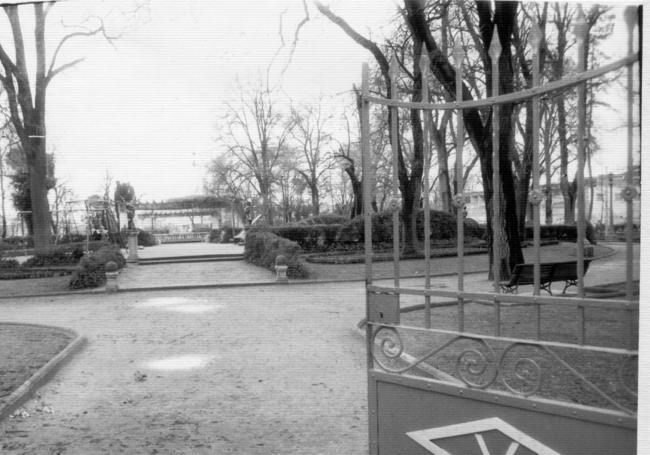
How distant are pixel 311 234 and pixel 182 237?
19.7 ft

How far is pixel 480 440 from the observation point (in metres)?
1.99

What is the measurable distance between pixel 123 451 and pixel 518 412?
6.63 feet

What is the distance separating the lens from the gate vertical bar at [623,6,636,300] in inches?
61.9

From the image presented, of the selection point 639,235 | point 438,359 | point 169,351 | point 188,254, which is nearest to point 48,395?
point 169,351

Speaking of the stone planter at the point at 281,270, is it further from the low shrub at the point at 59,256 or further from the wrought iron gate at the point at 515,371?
the wrought iron gate at the point at 515,371

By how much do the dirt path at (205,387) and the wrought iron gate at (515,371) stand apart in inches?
23.9

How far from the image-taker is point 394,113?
85.7 inches

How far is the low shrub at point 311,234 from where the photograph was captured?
1008 cm

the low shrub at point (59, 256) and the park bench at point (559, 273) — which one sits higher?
the park bench at point (559, 273)

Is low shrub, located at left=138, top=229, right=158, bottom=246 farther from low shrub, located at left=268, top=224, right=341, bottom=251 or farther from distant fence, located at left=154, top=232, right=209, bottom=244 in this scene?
low shrub, located at left=268, top=224, right=341, bottom=251

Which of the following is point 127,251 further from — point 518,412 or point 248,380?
point 518,412

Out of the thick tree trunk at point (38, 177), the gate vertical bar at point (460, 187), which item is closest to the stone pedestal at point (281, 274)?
the thick tree trunk at point (38, 177)


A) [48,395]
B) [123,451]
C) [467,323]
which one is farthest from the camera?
[467,323]

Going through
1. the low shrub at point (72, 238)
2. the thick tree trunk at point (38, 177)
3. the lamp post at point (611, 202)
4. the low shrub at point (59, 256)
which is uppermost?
the thick tree trunk at point (38, 177)
